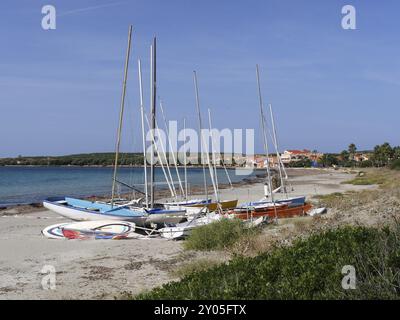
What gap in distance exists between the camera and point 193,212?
23.1 metres

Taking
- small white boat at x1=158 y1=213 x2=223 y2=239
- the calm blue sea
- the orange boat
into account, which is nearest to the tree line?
the calm blue sea

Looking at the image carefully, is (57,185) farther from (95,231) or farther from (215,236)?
(215,236)

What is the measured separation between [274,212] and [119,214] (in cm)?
782

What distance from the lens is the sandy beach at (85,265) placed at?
1120 centimetres

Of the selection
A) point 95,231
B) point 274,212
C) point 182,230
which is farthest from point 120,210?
point 274,212

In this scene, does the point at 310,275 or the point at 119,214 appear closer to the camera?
the point at 310,275

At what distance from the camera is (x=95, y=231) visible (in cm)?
1978

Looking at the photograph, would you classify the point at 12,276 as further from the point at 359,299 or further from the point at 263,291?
the point at 359,299

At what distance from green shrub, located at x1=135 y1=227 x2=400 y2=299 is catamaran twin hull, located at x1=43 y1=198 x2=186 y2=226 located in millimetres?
13994

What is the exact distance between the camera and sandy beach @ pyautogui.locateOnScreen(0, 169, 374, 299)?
11.2m

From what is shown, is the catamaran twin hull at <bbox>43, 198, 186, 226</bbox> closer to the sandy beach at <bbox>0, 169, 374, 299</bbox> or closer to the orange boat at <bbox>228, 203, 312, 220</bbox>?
the sandy beach at <bbox>0, 169, 374, 299</bbox>

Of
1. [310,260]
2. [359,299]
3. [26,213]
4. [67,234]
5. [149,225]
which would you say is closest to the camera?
[359,299]
